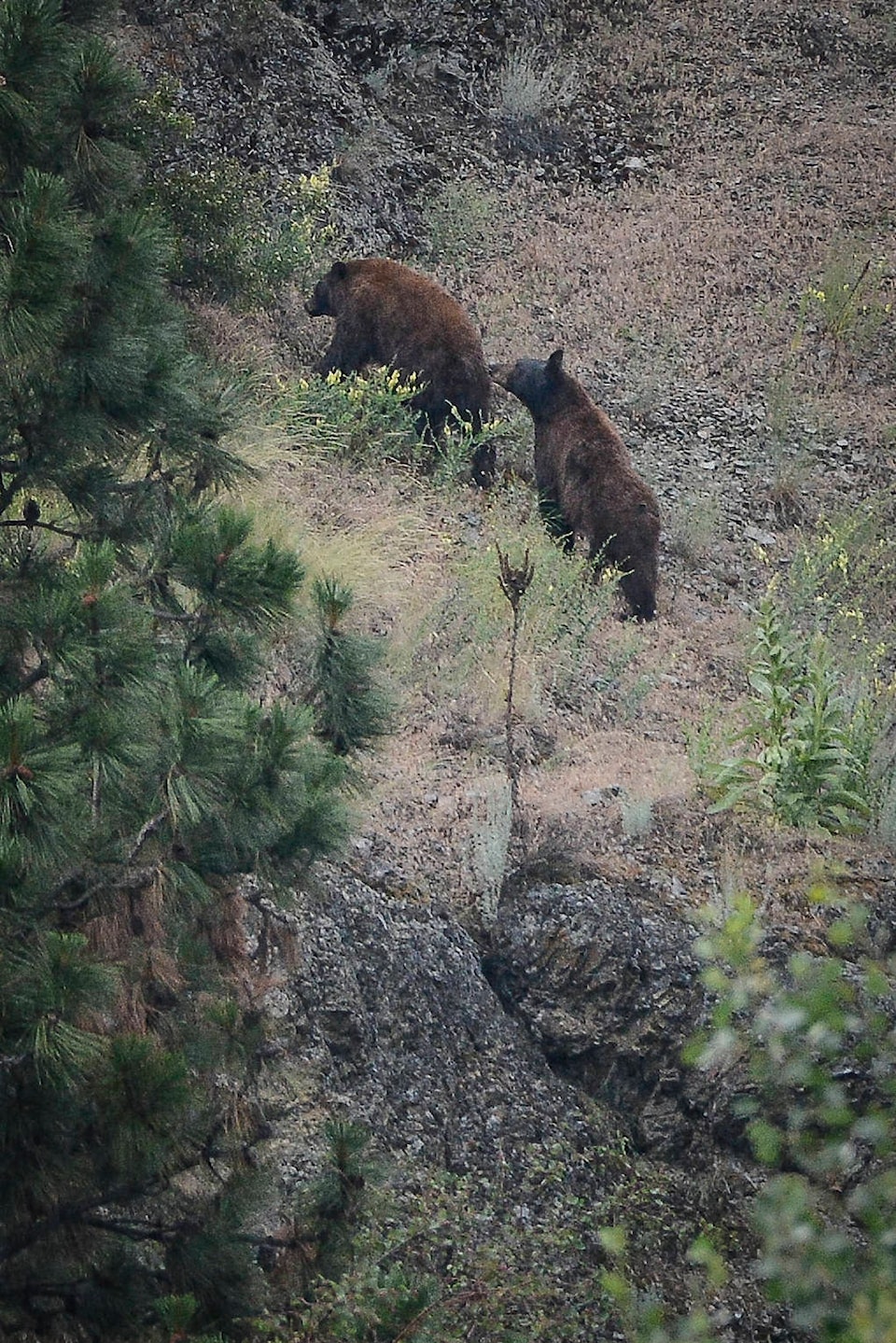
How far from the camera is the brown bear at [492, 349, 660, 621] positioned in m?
7.55

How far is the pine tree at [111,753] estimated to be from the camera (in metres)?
2.45

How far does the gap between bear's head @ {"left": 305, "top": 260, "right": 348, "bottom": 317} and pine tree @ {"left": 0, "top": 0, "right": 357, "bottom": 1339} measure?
5535mm

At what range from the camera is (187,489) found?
3.29 metres

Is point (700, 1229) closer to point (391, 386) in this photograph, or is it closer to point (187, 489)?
point (187, 489)

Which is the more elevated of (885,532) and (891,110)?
(891,110)

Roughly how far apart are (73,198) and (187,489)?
2.25 ft

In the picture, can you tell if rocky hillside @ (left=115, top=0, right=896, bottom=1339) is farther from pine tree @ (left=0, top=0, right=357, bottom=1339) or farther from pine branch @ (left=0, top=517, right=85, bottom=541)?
pine branch @ (left=0, top=517, right=85, bottom=541)

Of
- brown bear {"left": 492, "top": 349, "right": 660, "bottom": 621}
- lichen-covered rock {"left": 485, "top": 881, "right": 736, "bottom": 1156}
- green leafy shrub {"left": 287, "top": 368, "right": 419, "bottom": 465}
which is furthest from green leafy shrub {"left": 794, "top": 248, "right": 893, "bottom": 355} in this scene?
lichen-covered rock {"left": 485, "top": 881, "right": 736, "bottom": 1156}

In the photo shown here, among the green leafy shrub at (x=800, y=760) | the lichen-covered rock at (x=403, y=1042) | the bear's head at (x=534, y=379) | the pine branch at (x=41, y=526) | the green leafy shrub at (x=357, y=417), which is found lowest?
the green leafy shrub at (x=357, y=417)

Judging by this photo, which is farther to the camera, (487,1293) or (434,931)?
(434,931)

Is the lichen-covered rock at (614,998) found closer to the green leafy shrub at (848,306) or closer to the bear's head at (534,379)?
the bear's head at (534,379)

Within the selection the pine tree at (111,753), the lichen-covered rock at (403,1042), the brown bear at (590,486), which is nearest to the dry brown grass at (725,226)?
the brown bear at (590,486)

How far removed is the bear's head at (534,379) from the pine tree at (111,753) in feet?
16.6

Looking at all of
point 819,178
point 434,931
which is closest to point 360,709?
point 434,931
